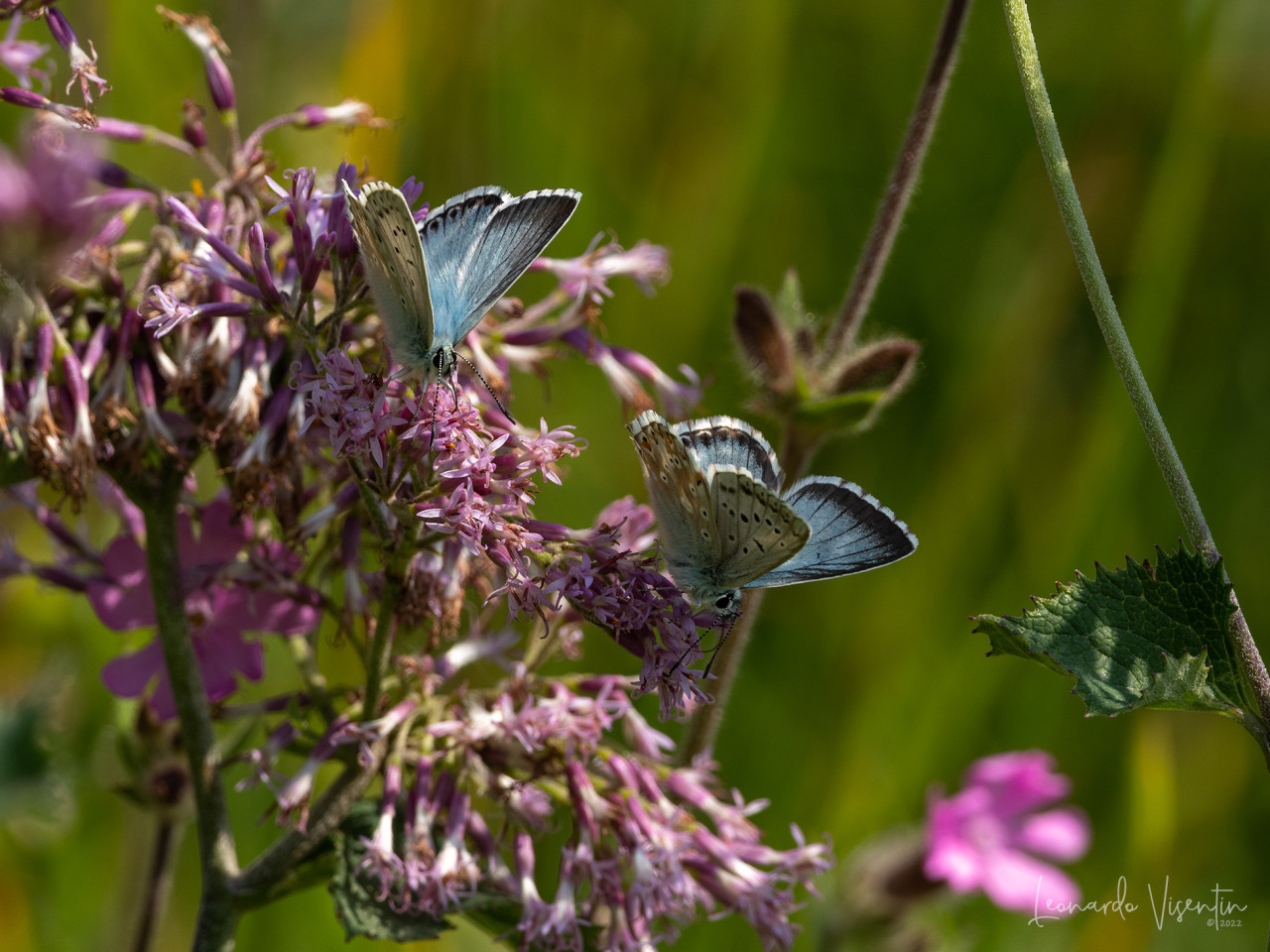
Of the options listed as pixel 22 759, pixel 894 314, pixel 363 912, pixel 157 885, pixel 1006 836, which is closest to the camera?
pixel 363 912

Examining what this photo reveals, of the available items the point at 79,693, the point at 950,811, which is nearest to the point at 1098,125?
the point at 950,811

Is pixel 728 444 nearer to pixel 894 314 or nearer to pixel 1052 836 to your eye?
pixel 1052 836

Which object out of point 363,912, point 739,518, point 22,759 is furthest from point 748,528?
point 22,759

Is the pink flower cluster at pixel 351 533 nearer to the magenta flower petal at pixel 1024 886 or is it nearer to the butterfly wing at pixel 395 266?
the butterfly wing at pixel 395 266

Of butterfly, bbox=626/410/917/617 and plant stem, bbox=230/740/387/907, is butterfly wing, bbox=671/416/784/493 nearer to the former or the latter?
butterfly, bbox=626/410/917/617

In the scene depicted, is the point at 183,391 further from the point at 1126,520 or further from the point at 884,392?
the point at 1126,520

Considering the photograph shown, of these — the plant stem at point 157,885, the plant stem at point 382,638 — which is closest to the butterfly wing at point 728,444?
the plant stem at point 382,638
